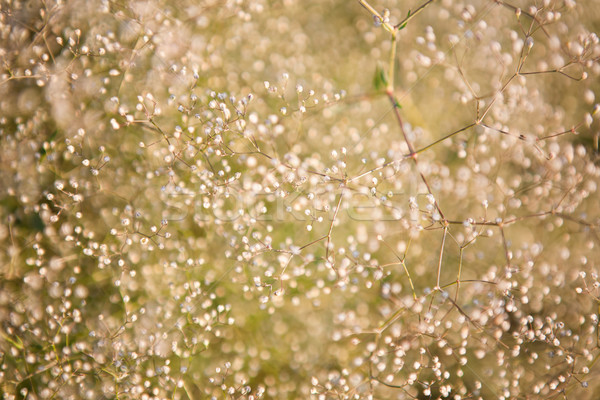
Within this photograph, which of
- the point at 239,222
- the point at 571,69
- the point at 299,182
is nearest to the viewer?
the point at 299,182

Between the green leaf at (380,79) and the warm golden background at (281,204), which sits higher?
the green leaf at (380,79)

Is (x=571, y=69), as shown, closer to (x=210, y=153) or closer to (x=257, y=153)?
(x=257, y=153)

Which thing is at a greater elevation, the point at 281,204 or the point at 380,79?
the point at 380,79

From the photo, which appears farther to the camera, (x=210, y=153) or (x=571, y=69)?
(x=571, y=69)

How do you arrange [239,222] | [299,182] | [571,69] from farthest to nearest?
[571,69] < [239,222] < [299,182]

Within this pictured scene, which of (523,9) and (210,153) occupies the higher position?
(523,9)

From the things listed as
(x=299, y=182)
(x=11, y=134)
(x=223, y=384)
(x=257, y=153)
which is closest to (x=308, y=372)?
(x=223, y=384)

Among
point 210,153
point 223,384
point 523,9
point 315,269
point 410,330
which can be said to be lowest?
point 223,384

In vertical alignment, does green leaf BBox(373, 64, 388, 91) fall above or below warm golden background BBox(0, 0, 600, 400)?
above
